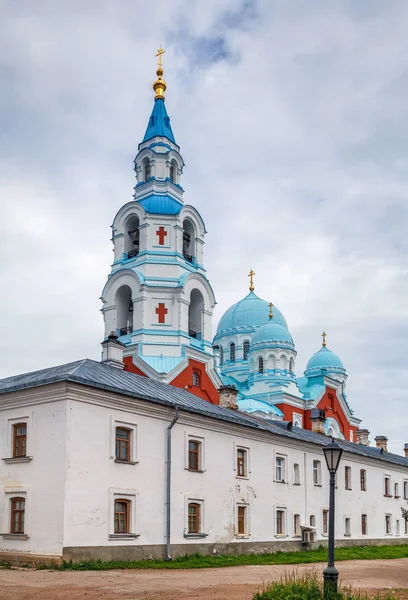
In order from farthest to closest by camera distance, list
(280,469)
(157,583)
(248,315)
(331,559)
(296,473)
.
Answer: (248,315) < (296,473) < (280,469) < (157,583) < (331,559)

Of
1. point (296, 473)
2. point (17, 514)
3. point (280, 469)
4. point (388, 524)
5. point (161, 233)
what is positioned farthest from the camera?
point (161, 233)

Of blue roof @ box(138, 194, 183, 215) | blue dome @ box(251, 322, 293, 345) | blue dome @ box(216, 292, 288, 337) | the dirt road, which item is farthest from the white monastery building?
blue dome @ box(216, 292, 288, 337)

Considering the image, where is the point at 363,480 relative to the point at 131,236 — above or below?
below

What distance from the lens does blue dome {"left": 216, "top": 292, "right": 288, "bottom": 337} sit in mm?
62875

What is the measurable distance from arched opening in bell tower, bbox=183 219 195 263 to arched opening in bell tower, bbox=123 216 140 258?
290 centimetres

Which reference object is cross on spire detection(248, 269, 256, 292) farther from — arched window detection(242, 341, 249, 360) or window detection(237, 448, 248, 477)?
window detection(237, 448, 248, 477)

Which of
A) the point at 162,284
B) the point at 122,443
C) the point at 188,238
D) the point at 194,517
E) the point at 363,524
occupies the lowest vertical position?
the point at 363,524

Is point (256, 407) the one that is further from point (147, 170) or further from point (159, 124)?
point (159, 124)

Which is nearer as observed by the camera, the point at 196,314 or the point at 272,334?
the point at 196,314

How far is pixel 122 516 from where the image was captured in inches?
822

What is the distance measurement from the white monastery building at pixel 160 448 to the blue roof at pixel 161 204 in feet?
0.45

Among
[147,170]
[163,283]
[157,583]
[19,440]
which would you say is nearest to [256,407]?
[163,283]

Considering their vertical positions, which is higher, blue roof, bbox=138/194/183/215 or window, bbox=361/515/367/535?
blue roof, bbox=138/194/183/215

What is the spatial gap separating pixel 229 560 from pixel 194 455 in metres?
3.53
